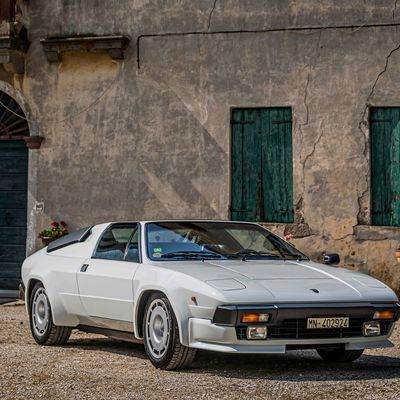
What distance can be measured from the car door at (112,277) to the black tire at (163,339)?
370 millimetres

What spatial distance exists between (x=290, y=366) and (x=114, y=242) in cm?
215

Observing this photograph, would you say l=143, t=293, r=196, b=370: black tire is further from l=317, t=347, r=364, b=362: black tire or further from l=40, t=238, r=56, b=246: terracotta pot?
l=40, t=238, r=56, b=246: terracotta pot

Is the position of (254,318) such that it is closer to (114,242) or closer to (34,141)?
(114,242)

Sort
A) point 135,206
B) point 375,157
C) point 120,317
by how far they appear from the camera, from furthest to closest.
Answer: point 135,206 → point 375,157 → point 120,317

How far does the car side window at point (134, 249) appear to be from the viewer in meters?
8.55

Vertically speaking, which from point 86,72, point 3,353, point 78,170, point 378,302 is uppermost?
point 86,72

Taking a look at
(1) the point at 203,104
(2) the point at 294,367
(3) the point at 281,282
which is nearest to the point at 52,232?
(1) the point at 203,104

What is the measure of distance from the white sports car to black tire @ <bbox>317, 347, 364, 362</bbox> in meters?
0.01

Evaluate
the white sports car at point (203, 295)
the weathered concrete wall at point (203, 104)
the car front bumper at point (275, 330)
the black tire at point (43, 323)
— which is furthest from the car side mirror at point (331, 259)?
the weathered concrete wall at point (203, 104)

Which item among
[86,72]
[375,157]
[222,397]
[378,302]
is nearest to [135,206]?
[86,72]

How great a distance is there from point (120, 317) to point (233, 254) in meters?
1.13

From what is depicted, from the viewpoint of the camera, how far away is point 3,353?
8.99m

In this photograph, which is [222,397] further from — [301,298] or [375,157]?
[375,157]

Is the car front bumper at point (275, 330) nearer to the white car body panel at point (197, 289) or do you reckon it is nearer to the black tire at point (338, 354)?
the white car body panel at point (197, 289)
